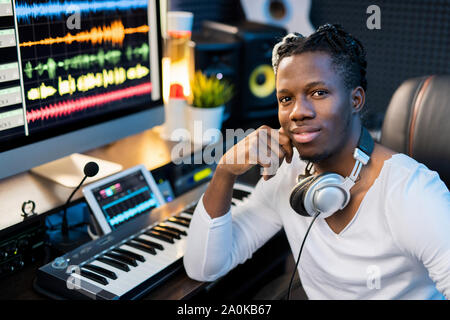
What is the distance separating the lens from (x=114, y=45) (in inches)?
58.9

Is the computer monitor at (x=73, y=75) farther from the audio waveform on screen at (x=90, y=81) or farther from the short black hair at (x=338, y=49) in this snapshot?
the short black hair at (x=338, y=49)

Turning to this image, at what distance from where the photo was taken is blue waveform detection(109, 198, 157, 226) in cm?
137

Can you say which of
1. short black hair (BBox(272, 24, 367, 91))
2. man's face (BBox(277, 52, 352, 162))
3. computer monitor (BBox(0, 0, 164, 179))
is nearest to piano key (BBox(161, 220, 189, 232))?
computer monitor (BBox(0, 0, 164, 179))

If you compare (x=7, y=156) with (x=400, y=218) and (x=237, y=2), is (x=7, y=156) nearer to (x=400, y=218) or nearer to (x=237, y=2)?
(x=400, y=218)

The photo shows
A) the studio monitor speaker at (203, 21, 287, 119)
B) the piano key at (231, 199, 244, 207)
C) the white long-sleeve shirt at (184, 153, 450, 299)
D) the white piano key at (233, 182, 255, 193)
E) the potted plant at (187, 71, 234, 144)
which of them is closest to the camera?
the white long-sleeve shirt at (184, 153, 450, 299)

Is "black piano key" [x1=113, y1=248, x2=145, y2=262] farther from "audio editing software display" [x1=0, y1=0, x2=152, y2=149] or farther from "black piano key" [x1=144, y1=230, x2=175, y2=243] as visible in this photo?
"audio editing software display" [x1=0, y1=0, x2=152, y2=149]

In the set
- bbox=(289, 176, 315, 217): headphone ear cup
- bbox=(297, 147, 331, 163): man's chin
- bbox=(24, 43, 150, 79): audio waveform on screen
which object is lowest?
bbox=(289, 176, 315, 217): headphone ear cup

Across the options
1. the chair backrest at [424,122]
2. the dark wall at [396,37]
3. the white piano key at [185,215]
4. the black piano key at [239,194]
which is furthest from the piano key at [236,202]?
the dark wall at [396,37]

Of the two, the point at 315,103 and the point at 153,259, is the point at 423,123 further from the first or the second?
the point at 153,259

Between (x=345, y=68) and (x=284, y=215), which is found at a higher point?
(x=345, y=68)

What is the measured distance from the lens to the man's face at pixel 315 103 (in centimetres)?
105

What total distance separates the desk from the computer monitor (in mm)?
87

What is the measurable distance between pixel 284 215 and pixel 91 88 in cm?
66

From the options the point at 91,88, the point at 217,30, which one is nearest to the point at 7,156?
the point at 91,88
